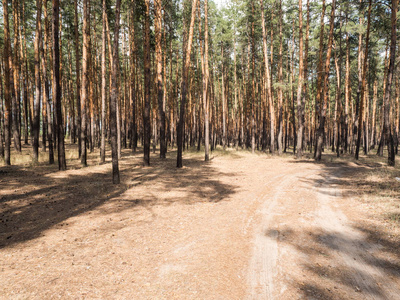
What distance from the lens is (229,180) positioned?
458 inches

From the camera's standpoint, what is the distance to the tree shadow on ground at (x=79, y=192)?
21.4 ft

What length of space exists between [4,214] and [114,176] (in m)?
4.18

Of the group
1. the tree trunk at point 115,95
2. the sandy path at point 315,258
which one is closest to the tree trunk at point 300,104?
the sandy path at point 315,258

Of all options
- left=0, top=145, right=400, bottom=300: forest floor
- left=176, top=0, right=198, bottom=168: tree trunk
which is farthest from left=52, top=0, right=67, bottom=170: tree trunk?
left=176, top=0, right=198, bottom=168: tree trunk

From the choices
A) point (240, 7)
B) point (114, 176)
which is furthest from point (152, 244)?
point (240, 7)

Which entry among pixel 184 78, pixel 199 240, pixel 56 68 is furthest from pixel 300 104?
pixel 56 68

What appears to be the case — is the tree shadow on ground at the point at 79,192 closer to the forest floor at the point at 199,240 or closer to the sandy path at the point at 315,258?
the forest floor at the point at 199,240

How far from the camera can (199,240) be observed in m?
5.34

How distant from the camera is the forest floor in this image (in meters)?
3.67

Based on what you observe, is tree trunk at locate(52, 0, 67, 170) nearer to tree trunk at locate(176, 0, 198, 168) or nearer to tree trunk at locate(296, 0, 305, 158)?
tree trunk at locate(176, 0, 198, 168)

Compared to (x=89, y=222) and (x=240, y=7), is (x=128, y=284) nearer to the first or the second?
(x=89, y=222)

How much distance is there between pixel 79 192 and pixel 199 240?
633cm

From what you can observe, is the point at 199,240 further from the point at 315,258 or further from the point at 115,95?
the point at 115,95

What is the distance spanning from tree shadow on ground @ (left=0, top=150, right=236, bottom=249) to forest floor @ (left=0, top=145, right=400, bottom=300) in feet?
0.15
